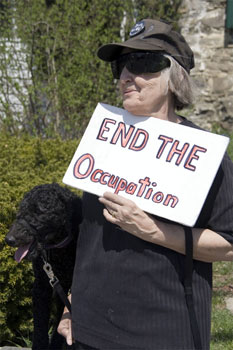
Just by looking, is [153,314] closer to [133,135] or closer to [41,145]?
[133,135]

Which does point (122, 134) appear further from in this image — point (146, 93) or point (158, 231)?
point (158, 231)

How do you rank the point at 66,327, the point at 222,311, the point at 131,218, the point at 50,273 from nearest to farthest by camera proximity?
the point at 131,218 < the point at 66,327 < the point at 50,273 < the point at 222,311

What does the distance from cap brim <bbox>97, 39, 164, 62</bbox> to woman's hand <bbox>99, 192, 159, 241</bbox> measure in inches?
22.7

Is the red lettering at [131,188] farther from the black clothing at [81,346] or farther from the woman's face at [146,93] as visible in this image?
the black clothing at [81,346]

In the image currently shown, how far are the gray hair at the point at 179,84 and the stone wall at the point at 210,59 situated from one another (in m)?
8.06

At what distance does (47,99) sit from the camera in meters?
9.21

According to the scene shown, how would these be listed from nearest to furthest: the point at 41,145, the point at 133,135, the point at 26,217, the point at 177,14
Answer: the point at 133,135 → the point at 26,217 → the point at 41,145 → the point at 177,14

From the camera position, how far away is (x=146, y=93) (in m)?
2.08

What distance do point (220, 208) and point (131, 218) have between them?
0.33 m

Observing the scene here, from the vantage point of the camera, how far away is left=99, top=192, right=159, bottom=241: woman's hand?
1954 millimetres

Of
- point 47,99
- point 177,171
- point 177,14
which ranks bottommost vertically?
point 177,171

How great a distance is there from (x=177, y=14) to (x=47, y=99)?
3.17 metres

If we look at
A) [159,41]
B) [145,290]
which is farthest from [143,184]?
[159,41]

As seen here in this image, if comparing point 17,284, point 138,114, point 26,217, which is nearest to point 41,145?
point 17,284
